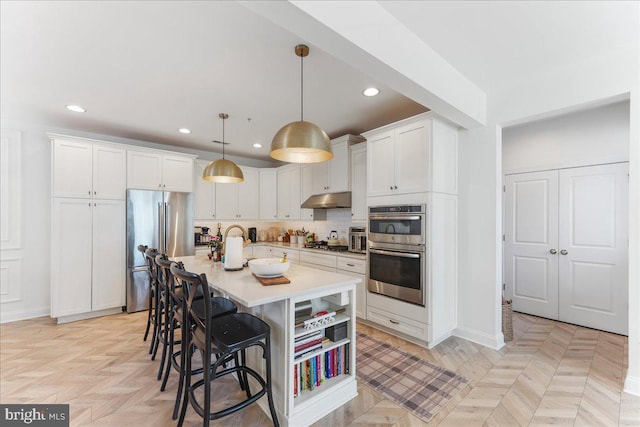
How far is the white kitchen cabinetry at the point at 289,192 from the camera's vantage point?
5121 mm

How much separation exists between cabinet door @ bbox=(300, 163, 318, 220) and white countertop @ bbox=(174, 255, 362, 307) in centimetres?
237

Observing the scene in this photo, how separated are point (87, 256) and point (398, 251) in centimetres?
407

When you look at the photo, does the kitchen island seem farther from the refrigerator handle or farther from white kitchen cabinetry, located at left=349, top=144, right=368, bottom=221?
the refrigerator handle

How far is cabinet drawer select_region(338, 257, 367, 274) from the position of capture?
3545mm

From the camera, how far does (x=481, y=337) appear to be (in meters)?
3.00

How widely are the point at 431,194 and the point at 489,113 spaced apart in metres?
1.08

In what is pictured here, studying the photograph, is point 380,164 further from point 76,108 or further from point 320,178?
point 76,108

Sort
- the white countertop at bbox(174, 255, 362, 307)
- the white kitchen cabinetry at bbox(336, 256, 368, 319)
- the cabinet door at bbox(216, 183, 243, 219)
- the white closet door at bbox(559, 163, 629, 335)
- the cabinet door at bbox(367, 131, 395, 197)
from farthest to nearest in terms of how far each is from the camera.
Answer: the cabinet door at bbox(216, 183, 243, 219) → the white kitchen cabinetry at bbox(336, 256, 368, 319) → the cabinet door at bbox(367, 131, 395, 197) → the white closet door at bbox(559, 163, 629, 335) → the white countertop at bbox(174, 255, 362, 307)

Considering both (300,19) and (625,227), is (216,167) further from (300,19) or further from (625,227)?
(625,227)

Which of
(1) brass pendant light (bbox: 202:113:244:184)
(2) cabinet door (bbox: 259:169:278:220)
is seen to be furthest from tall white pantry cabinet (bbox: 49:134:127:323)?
(2) cabinet door (bbox: 259:169:278:220)

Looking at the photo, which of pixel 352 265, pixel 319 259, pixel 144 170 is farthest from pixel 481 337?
pixel 144 170

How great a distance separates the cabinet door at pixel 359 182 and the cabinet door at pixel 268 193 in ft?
6.98

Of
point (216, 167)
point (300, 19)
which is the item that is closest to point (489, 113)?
point (300, 19)

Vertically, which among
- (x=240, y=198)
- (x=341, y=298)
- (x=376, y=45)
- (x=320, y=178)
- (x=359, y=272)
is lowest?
(x=359, y=272)
